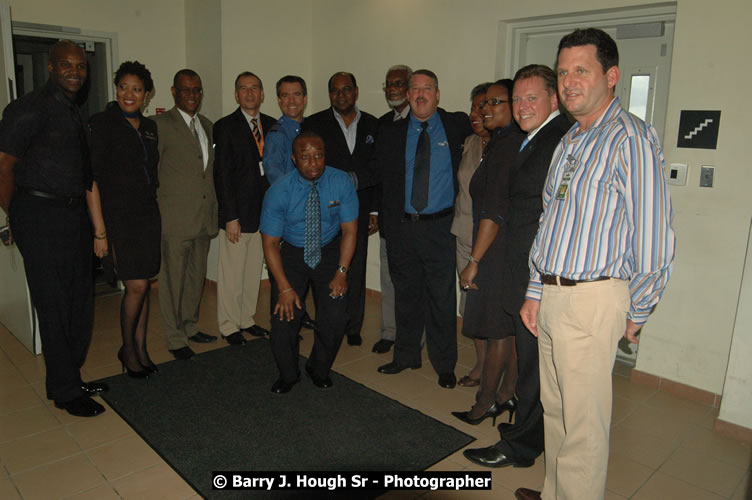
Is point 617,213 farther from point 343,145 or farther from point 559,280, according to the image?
point 343,145

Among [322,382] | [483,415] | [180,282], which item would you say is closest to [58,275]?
[180,282]

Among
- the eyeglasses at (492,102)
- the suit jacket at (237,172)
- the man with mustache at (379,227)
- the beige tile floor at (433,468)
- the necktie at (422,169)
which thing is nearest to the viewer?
the beige tile floor at (433,468)

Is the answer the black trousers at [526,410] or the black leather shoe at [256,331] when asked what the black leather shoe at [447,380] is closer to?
the black trousers at [526,410]

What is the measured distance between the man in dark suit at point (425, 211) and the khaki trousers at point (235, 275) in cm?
117

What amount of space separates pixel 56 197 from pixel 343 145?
1820 mm

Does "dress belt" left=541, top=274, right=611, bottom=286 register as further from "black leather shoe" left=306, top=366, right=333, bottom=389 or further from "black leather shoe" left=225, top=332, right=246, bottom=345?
"black leather shoe" left=225, top=332, right=246, bottom=345

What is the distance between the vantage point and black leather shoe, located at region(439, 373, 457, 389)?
3.49 metres

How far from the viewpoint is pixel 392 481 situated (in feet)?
8.32

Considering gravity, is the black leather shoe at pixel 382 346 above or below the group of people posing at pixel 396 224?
below

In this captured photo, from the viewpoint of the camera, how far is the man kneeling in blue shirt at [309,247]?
316 centimetres

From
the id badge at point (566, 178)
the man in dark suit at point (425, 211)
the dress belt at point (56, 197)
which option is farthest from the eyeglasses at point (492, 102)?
the dress belt at point (56, 197)

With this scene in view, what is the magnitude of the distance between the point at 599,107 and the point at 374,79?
3433 mm

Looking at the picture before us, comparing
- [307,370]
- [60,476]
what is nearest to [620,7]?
[307,370]

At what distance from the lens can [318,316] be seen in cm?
339
